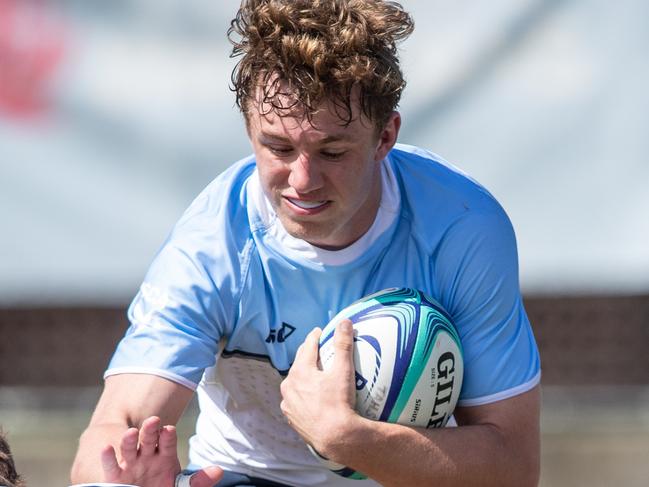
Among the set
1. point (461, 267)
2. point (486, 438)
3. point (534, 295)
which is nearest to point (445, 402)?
point (486, 438)

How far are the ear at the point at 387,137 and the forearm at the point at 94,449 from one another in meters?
0.99

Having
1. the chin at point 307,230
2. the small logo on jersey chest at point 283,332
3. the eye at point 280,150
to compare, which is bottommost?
the small logo on jersey chest at point 283,332

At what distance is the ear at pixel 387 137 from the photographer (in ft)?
11.4

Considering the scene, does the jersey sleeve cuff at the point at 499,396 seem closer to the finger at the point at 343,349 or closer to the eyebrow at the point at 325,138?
the finger at the point at 343,349

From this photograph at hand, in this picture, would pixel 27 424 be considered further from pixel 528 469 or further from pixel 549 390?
pixel 528 469

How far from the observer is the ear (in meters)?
3.46

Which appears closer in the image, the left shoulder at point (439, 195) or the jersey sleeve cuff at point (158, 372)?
the jersey sleeve cuff at point (158, 372)

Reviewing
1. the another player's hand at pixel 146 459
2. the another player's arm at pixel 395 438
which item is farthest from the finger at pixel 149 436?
the another player's arm at pixel 395 438

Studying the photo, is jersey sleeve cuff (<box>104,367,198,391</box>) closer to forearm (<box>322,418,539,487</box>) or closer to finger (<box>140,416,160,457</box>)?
finger (<box>140,416,160,457</box>)

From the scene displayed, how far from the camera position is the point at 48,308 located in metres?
6.52

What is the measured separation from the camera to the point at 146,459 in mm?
3096

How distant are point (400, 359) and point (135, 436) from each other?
2.31ft

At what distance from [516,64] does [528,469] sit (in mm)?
2406

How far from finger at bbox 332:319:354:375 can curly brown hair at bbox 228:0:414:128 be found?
20.9 inches
